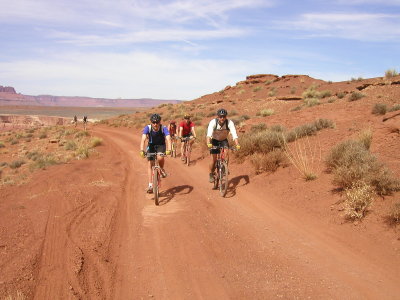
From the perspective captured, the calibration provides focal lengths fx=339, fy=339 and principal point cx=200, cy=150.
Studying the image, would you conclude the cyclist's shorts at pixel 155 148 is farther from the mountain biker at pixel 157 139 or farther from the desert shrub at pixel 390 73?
the desert shrub at pixel 390 73

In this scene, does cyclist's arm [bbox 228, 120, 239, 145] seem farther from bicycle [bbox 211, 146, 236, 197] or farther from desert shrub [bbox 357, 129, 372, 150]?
desert shrub [bbox 357, 129, 372, 150]

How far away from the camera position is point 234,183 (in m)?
10.6

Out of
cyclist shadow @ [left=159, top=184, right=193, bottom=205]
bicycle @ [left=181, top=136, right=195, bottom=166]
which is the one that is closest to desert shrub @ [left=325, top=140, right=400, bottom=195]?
cyclist shadow @ [left=159, top=184, right=193, bottom=205]

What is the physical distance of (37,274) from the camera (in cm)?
476

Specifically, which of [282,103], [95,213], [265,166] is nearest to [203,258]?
[95,213]

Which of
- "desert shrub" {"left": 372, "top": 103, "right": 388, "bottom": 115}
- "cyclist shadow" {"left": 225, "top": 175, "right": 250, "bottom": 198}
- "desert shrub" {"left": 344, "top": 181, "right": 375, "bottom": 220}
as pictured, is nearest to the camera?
"desert shrub" {"left": 344, "top": 181, "right": 375, "bottom": 220}

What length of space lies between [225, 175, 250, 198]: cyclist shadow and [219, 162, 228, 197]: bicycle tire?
7.6 inches

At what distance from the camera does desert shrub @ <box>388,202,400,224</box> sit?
5961 millimetres

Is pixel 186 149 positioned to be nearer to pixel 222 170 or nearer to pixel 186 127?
pixel 186 127

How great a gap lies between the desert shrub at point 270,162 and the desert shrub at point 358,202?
12.4 ft

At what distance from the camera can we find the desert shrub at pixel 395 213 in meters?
5.96

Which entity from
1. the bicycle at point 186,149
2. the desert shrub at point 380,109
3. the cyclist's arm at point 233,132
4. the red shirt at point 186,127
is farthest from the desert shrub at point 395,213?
the red shirt at point 186,127

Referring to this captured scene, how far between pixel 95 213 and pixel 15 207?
2.04 meters

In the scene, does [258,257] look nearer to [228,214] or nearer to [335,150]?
[228,214]
